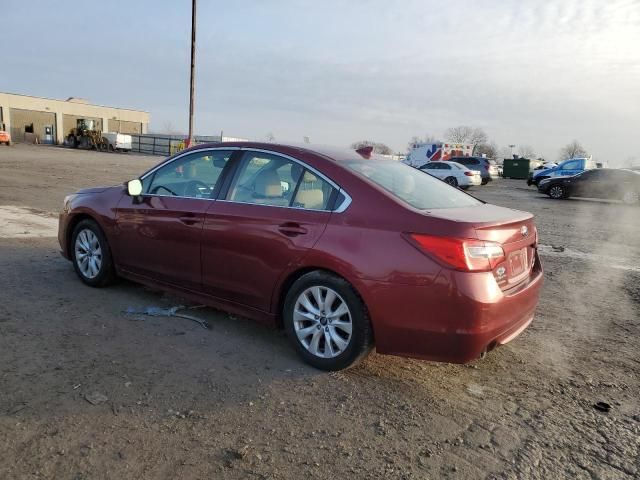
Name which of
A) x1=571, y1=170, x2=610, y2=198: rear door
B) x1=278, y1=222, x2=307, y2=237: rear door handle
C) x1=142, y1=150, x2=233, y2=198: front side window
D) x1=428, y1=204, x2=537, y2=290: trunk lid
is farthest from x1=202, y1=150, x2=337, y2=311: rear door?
x1=571, y1=170, x2=610, y2=198: rear door

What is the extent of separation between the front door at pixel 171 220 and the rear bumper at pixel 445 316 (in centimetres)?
174

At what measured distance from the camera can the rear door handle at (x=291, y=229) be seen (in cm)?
358

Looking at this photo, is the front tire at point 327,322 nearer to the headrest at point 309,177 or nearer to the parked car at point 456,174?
the headrest at point 309,177

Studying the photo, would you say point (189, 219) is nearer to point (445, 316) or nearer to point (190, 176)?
point (190, 176)

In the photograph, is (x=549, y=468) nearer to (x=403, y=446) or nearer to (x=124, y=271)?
(x=403, y=446)

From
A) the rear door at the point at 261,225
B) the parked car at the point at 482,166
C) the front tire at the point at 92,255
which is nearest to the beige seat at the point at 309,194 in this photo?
the rear door at the point at 261,225

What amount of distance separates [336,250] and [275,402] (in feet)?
3.39

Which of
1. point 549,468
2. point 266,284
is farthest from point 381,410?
point 266,284

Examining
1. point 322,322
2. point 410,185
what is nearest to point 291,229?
point 322,322

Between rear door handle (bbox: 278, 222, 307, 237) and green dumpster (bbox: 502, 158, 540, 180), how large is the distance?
140 feet

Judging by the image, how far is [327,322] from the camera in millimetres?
3535

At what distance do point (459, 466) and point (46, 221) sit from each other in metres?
8.55

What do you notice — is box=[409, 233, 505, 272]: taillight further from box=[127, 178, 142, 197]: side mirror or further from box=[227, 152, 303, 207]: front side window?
→ box=[127, 178, 142, 197]: side mirror

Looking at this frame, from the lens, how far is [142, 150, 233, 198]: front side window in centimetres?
434
